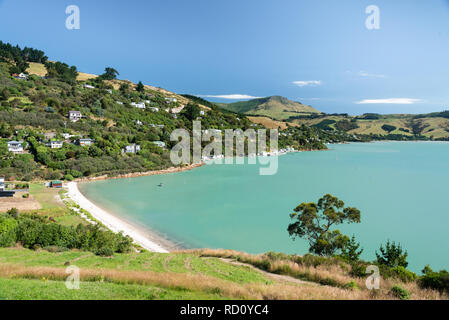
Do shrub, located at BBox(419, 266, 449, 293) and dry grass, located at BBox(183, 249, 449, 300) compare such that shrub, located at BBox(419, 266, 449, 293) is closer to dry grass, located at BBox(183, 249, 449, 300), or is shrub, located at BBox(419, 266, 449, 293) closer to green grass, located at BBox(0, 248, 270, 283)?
dry grass, located at BBox(183, 249, 449, 300)

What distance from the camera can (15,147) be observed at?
3728cm

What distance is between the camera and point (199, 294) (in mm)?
6336

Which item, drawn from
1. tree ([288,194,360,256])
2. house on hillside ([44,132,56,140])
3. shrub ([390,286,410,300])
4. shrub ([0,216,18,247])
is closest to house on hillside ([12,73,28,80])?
house on hillside ([44,132,56,140])

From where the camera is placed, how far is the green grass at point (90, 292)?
5.74 m

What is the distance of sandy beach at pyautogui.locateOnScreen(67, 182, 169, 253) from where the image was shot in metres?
17.4

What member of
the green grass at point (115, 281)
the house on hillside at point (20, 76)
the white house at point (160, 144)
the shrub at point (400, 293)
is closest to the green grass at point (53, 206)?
the green grass at point (115, 281)

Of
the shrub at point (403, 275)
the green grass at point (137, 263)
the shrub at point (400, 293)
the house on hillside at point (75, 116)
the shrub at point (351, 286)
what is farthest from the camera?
the house on hillside at point (75, 116)

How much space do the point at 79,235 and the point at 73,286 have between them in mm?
9064

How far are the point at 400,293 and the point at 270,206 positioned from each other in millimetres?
21145

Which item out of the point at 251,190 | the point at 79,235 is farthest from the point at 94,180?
the point at 79,235

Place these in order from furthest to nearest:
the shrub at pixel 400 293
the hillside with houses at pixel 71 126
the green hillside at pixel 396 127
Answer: the green hillside at pixel 396 127
the hillside with houses at pixel 71 126
the shrub at pixel 400 293

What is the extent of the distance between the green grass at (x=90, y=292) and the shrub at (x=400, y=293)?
5244 mm

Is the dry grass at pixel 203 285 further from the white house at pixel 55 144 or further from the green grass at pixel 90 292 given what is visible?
the white house at pixel 55 144

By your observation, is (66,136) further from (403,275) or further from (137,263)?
(403,275)
